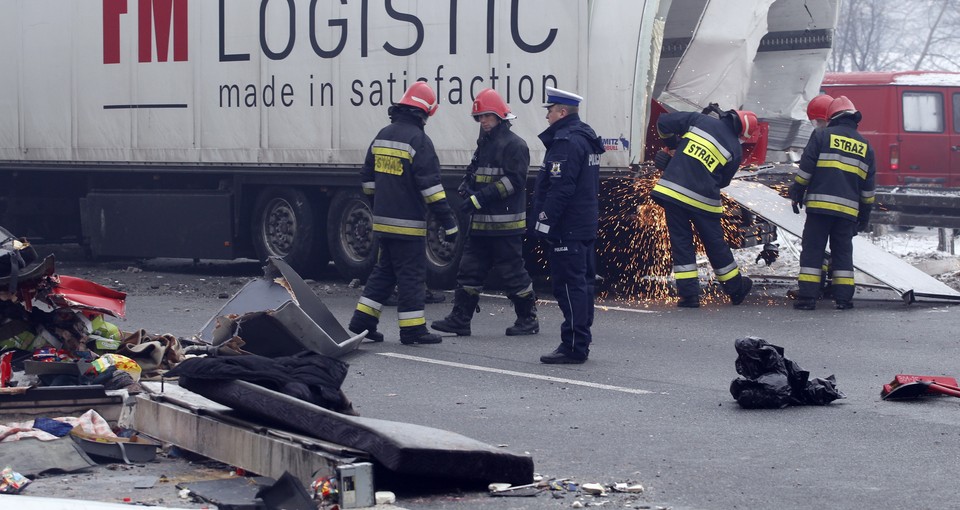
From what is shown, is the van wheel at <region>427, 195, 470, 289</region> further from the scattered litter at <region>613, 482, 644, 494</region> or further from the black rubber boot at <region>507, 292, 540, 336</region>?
the scattered litter at <region>613, 482, 644, 494</region>

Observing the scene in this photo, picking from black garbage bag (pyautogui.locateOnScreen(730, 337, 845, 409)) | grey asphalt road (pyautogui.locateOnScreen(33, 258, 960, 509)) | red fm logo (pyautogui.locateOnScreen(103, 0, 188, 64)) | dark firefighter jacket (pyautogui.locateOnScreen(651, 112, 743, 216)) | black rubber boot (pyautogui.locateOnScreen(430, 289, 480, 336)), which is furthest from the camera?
red fm logo (pyautogui.locateOnScreen(103, 0, 188, 64))

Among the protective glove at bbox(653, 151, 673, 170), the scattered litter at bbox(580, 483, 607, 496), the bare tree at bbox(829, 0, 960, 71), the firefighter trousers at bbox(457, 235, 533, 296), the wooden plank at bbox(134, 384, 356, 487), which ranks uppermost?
the bare tree at bbox(829, 0, 960, 71)

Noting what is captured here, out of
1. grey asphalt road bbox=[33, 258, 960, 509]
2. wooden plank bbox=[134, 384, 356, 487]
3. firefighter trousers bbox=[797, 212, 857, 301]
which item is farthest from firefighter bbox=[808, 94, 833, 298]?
wooden plank bbox=[134, 384, 356, 487]

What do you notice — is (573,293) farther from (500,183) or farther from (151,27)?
(151,27)

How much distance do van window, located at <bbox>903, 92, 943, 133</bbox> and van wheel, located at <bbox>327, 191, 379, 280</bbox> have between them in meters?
10.1

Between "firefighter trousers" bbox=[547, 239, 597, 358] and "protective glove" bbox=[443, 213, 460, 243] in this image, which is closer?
"firefighter trousers" bbox=[547, 239, 597, 358]

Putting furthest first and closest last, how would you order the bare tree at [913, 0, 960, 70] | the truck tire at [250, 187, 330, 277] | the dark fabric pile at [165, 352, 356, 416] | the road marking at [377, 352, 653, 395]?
1. the bare tree at [913, 0, 960, 70]
2. the truck tire at [250, 187, 330, 277]
3. the road marking at [377, 352, 653, 395]
4. the dark fabric pile at [165, 352, 356, 416]

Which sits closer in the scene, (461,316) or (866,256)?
(461,316)

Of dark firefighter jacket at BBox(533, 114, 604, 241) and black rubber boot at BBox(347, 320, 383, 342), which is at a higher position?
dark firefighter jacket at BBox(533, 114, 604, 241)

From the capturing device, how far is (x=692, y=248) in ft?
39.7

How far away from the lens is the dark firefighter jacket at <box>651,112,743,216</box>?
11914 mm

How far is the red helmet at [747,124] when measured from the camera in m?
12.2

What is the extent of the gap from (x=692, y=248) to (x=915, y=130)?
9976mm

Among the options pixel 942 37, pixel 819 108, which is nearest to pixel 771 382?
pixel 819 108
